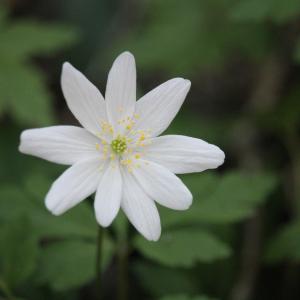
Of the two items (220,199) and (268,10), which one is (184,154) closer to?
(220,199)

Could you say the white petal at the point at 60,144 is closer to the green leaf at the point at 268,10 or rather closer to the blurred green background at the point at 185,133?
the blurred green background at the point at 185,133

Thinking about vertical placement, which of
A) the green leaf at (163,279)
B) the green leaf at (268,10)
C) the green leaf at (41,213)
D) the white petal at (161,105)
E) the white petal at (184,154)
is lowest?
the green leaf at (163,279)

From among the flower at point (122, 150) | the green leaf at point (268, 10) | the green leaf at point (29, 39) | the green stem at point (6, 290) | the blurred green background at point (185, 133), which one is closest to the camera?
the flower at point (122, 150)

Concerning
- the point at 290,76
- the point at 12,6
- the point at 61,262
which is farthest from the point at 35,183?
the point at 12,6

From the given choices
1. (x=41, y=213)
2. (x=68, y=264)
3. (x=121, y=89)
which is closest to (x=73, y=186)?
(x=121, y=89)

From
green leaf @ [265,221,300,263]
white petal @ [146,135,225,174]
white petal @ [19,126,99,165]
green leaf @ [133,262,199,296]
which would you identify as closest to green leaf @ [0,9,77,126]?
green leaf @ [133,262,199,296]

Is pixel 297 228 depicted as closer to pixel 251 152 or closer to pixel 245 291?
pixel 245 291

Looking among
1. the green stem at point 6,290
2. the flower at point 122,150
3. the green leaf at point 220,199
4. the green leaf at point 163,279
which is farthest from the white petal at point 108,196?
the green leaf at point 163,279
